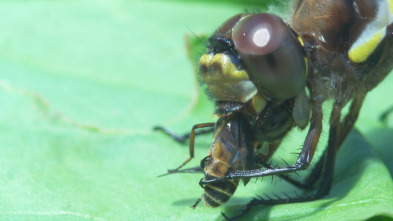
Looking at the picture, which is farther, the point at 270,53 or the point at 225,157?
the point at 225,157

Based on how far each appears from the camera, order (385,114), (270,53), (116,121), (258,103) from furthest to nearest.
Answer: (116,121) < (385,114) < (258,103) < (270,53)

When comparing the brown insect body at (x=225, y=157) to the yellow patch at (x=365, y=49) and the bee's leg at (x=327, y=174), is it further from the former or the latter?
the yellow patch at (x=365, y=49)

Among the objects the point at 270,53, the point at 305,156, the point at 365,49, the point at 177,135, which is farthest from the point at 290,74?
the point at 177,135

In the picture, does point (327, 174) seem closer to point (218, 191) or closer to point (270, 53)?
point (218, 191)

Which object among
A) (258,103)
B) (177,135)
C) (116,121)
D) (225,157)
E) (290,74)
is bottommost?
(116,121)

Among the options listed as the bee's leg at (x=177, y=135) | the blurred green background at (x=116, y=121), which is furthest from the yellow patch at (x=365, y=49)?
the bee's leg at (x=177, y=135)

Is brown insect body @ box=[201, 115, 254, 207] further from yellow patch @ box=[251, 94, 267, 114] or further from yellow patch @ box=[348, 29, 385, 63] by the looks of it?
yellow patch @ box=[348, 29, 385, 63]

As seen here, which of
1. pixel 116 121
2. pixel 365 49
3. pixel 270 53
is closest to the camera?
pixel 270 53
